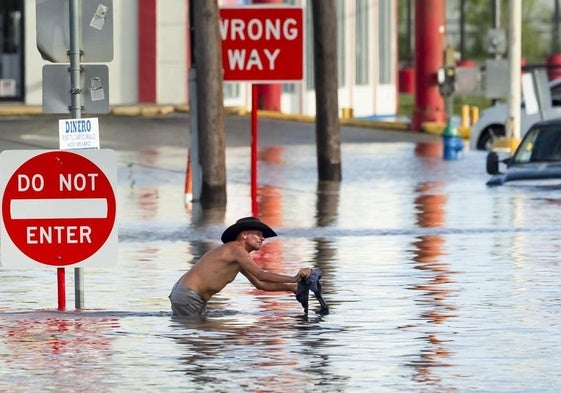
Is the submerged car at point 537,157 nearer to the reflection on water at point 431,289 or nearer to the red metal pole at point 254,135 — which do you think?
the reflection on water at point 431,289

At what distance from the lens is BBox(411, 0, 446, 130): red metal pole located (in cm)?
5212

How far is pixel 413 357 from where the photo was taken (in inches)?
539

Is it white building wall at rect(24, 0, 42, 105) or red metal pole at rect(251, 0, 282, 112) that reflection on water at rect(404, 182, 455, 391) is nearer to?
white building wall at rect(24, 0, 42, 105)

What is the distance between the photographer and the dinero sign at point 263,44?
2541 centimetres

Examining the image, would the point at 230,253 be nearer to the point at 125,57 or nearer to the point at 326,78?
the point at 326,78

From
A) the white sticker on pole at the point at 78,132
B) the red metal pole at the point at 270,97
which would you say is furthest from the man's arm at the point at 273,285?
the red metal pole at the point at 270,97

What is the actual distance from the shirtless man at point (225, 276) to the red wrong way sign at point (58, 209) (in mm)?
572

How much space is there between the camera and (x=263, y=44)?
83.7 feet

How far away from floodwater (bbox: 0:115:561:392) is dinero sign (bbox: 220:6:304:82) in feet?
5.83

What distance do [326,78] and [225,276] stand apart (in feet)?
60.4

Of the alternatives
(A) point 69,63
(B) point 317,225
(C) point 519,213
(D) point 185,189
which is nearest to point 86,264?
(A) point 69,63

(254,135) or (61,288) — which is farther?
(254,135)

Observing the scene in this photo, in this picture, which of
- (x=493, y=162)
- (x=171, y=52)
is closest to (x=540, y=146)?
(x=493, y=162)

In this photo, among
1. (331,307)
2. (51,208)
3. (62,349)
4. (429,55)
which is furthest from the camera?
(429,55)
